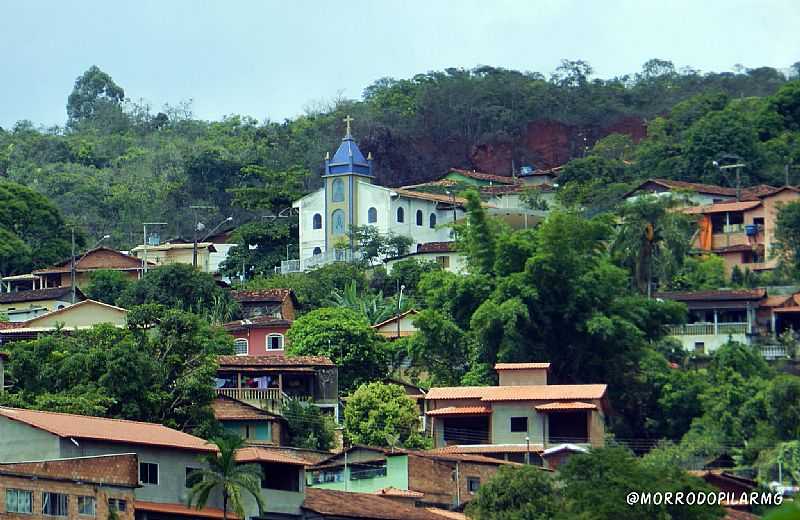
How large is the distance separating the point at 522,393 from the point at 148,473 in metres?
14.2

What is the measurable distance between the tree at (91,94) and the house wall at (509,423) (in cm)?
9478

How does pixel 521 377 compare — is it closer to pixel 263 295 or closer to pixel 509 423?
pixel 509 423

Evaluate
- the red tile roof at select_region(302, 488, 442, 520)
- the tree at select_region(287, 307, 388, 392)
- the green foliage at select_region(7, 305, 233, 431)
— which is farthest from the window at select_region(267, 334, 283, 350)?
the red tile roof at select_region(302, 488, 442, 520)

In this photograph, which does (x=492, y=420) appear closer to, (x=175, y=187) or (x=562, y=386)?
(x=562, y=386)

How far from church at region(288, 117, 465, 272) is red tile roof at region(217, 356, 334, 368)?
2051 cm


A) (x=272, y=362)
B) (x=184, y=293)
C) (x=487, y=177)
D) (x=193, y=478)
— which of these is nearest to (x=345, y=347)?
(x=272, y=362)

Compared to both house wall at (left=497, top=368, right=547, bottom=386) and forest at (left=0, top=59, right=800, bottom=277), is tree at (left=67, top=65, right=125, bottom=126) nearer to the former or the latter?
forest at (left=0, top=59, right=800, bottom=277)

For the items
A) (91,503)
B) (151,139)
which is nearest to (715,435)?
(91,503)

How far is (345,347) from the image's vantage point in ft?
164

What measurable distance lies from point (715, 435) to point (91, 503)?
19.4 metres

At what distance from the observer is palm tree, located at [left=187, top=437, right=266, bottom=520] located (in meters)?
33.9

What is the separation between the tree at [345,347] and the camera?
49.8 m

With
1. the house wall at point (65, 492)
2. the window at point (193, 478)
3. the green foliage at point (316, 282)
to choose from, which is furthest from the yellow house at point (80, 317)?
the house wall at point (65, 492)

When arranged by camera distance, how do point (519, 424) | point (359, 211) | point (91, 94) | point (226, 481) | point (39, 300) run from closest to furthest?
point (226, 481)
point (519, 424)
point (39, 300)
point (359, 211)
point (91, 94)
